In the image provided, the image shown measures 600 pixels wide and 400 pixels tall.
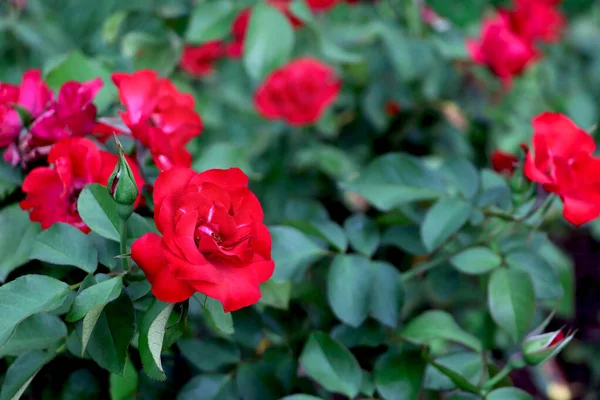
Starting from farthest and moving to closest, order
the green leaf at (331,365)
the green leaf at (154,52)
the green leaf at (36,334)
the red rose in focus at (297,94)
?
the red rose in focus at (297,94), the green leaf at (154,52), the green leaf at (331,365), the green leaf at (36,334)

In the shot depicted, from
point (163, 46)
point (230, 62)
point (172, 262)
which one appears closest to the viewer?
point (172, 262)

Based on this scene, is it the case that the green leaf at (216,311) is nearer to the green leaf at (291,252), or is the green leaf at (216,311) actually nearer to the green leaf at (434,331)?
the green leaf at (291,252)

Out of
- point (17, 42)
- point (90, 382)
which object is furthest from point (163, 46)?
point (90, 382)

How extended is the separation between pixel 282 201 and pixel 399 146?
12.6 inches

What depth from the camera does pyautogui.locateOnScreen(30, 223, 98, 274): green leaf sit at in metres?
0.58

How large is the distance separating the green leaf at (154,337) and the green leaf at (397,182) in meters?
0.35

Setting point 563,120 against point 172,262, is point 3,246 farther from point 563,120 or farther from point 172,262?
point 563,120

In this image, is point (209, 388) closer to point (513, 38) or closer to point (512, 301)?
point (512, 301)

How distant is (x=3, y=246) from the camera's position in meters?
0.68

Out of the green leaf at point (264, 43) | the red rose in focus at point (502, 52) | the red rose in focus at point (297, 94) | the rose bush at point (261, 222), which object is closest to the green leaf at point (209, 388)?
the rose bush at point (261, 222)

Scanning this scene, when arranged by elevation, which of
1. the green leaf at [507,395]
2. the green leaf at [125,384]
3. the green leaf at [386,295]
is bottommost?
the green leaf at [125,384]

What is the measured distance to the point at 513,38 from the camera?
4.49 ft

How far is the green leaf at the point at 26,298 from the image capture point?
1.69ft

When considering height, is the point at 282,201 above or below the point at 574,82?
below
